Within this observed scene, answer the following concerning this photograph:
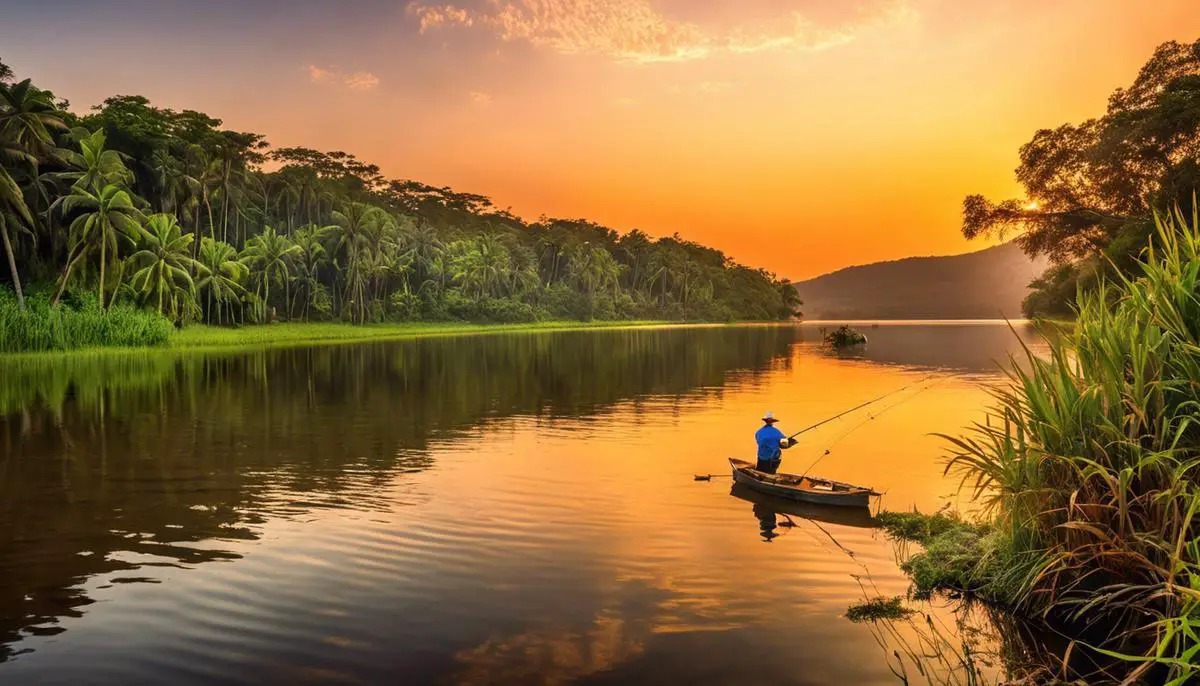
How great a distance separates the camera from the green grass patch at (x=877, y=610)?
11102 mm

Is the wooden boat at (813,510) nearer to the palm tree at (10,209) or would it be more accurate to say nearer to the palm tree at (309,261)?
the palm tree at (10,209)

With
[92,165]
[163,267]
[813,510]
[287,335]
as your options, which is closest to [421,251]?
[287,335]

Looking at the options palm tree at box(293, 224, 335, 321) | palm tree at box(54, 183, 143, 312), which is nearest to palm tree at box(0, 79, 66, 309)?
palm tree at box(54, 183, 143, 312)

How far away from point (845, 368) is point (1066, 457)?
55.1 m

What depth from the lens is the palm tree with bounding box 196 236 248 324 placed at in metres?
87.4

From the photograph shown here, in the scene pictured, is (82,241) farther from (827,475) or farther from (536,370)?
(827,475)

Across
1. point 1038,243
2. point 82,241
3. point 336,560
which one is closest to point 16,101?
point 82,241

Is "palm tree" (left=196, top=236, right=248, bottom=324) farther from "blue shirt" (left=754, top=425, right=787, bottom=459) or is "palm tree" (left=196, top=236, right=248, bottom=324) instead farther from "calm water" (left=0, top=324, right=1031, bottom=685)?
"blue shirt" (left=754, top=425, right=787, bottom=459)

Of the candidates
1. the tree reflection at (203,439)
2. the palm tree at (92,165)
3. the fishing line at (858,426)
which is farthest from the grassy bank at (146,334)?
the fishing line at (858,426)

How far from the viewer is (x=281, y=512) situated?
16.8 m

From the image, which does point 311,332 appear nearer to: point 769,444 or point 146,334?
point 146,334

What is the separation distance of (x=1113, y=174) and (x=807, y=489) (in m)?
37.4

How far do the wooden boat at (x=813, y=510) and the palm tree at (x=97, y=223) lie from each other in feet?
212

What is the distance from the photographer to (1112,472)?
980 cm
